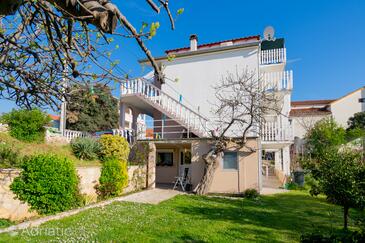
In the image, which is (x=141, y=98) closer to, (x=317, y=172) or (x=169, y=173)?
(x=169, y=173)

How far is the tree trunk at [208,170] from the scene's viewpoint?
1171 cm

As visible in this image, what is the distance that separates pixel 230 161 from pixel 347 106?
31208 mm

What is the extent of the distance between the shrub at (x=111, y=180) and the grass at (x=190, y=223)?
53.0 inches

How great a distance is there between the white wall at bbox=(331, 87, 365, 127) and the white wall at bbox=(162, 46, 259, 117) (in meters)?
25.2

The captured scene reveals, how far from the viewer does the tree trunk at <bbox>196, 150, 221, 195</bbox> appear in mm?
11711

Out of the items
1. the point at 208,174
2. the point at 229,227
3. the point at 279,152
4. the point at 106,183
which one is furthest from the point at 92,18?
the point at 279,152

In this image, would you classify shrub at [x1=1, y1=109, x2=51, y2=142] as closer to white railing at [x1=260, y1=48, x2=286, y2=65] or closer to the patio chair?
the patio chair

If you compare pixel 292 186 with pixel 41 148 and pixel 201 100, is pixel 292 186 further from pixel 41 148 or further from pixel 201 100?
pixel 41 148

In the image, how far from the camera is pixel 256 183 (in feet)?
38.4

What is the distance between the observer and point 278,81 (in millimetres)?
14906

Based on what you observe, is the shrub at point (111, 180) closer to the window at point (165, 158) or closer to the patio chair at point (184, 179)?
the patio chair at point (184, 179)

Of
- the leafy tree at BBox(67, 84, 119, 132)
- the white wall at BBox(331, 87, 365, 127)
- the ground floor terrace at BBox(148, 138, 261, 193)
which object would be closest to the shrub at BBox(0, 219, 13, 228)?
the ground floor terrace at BBox(148, 138, 261, 193)

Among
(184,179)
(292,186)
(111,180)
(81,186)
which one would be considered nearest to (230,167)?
(184,179)

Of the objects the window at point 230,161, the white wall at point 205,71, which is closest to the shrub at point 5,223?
the window at point 230,161
